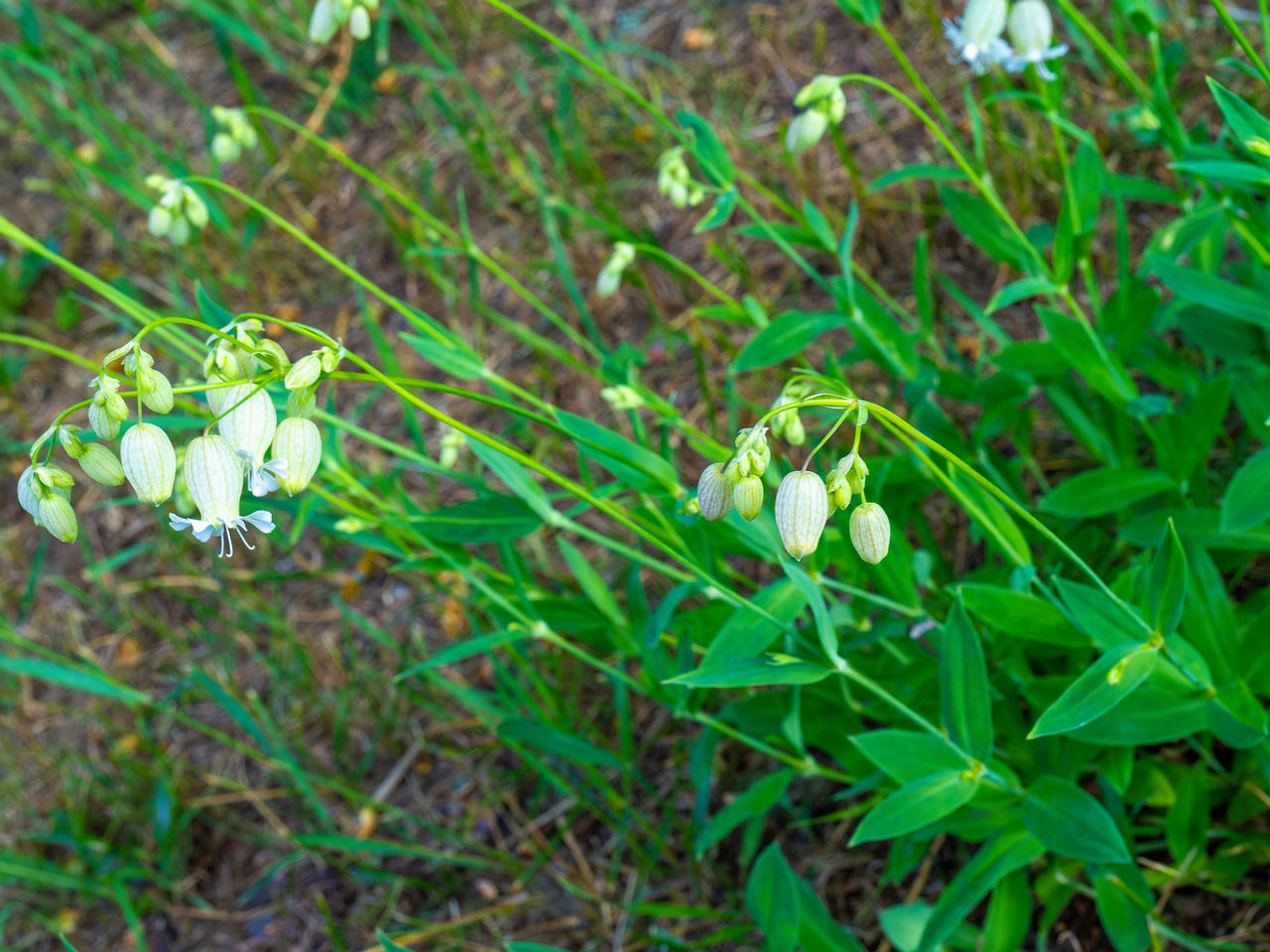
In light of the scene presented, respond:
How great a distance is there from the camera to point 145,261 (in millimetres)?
4707

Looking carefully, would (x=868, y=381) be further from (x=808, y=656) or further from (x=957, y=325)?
(x=808, y=656)

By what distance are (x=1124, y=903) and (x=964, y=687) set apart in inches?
26.4

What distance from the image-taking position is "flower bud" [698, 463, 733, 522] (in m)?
1.64

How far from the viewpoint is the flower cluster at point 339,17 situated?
8.45 feet

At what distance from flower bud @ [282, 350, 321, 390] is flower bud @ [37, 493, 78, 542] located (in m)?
0.48

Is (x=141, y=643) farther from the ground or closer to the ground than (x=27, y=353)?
closer to the ground

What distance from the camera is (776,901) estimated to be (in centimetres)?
221

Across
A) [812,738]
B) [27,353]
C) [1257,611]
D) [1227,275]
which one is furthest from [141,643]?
[1227,275]

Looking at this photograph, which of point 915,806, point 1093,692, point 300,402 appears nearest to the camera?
point 300,402

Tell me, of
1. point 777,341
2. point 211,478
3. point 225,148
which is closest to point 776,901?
point 777,341

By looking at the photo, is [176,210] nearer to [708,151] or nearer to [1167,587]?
[708,151]

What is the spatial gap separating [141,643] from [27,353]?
5.84ft

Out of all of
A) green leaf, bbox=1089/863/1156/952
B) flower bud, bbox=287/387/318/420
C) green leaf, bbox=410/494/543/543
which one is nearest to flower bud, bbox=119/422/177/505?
flower bud, bbox=287/387/318/420

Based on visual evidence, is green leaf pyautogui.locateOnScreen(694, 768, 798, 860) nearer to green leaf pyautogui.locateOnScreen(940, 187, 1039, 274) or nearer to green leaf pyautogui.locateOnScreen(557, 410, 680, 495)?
green leaf pyautogui.locateOnScreen(557, 410, 680, 495)
